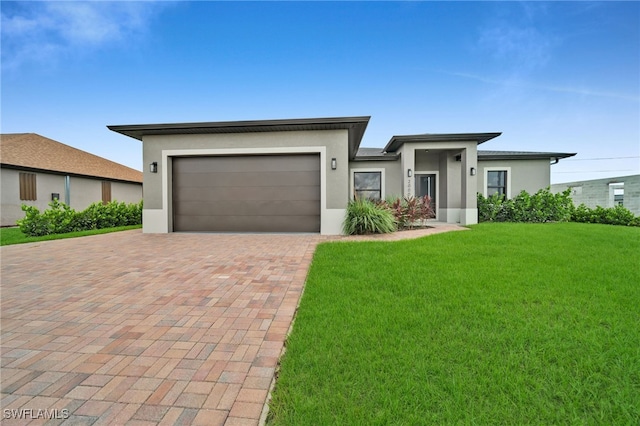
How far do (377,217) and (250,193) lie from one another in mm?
4366

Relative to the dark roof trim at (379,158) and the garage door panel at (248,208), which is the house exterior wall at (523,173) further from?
the garage door panel at (248,208)

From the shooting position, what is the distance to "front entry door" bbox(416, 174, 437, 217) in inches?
509

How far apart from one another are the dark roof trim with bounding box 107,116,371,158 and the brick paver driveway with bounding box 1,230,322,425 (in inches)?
187

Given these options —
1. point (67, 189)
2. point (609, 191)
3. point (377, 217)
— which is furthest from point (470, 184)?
point (67, 189)

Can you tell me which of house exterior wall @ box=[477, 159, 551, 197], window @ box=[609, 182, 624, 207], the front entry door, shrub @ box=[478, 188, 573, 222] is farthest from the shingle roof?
window @ box=[609, 182, 624, 207]

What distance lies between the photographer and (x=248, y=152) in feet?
29.0

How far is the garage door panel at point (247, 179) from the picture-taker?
8.97m

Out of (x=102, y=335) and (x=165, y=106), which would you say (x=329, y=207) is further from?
(x=165, y=106)

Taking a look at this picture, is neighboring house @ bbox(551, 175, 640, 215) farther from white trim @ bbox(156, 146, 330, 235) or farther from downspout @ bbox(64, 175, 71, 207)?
downspout @ bbox(64, 175, 71, 207)

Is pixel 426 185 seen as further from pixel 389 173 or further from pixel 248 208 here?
pixel 248 208

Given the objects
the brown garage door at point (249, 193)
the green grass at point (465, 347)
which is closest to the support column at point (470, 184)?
the brown garage door at point (249, 193)

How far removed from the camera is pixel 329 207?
28.6ft

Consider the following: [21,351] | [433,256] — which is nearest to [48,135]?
[21,351]

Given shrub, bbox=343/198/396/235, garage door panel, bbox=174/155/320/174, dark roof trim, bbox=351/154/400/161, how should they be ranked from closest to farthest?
1. shrub, bbox=343/198/396/235
2. garage door panel, bbox=174/155/320/174
3. dark roof trim, bbox=351/154/400/161
